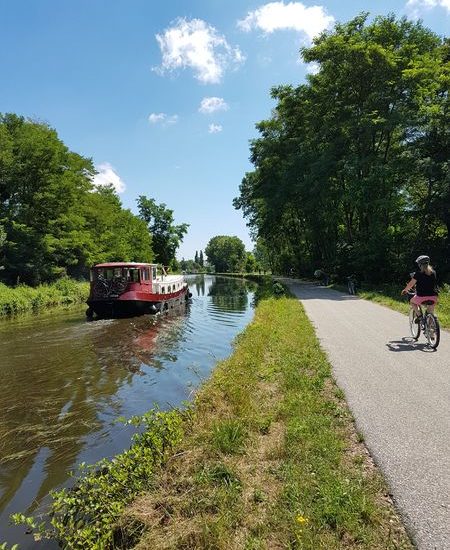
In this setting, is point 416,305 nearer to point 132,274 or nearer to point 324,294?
point 324,294

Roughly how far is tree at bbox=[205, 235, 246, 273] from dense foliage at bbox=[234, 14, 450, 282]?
9865cm

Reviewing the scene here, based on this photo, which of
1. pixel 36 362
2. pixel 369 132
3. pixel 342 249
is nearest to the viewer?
pixel 36 362

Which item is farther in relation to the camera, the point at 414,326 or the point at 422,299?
the point at 414,326

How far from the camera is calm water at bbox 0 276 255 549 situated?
641 centimetres

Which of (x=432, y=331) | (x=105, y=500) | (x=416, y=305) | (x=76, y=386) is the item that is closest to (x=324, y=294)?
(x=416, y=305)

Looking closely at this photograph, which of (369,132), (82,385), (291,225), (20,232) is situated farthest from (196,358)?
(291,225)

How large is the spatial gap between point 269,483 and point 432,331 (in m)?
6.89

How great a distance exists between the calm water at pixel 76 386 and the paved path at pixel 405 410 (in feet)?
12.9

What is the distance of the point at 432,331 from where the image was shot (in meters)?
9.74

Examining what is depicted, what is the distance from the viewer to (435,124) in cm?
→ 2477

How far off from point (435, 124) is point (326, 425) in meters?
24.7

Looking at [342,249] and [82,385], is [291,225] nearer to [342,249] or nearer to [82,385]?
[342,249]

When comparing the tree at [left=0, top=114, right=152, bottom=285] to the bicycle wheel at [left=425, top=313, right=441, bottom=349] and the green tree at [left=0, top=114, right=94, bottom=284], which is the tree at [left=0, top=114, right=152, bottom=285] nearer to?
the green tree at [left=0, top=114, right=94, bottom=284]

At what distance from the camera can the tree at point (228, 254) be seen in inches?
5384
